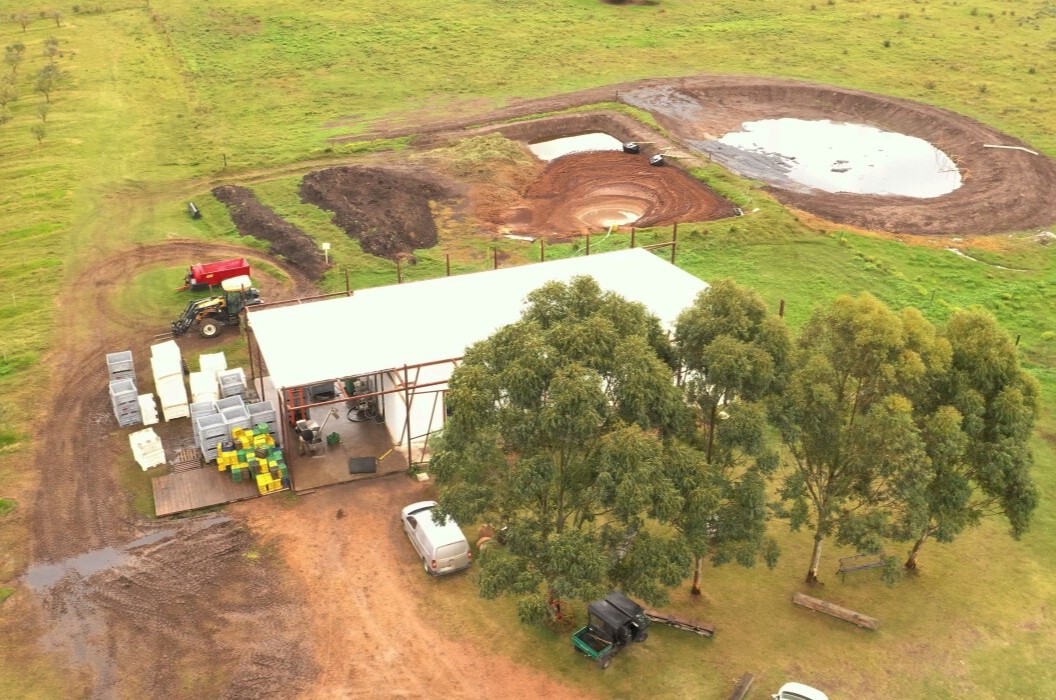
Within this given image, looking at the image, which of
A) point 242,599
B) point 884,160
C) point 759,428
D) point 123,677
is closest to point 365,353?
point 242,599

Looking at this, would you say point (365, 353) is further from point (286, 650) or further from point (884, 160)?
point (884, 160)

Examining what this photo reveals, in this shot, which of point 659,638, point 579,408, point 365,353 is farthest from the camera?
point 365,353

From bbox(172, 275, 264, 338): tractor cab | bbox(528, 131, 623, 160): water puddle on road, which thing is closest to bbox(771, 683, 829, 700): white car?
bbox(172, 275, 264, 338): tractor cab

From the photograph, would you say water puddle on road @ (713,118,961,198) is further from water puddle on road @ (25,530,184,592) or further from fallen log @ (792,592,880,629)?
water puddle on road @ (25,530,184,592)

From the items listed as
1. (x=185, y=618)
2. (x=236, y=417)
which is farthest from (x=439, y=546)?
(x=236, y=417)

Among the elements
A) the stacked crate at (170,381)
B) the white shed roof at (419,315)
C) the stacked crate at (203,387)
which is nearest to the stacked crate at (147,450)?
the stacked crate at (170,381)

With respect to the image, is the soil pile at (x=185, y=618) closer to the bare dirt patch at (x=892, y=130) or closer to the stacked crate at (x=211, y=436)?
the stacked crate at (x=211, y=436)
